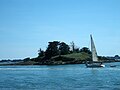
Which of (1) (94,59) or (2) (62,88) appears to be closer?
(2) (62,88)

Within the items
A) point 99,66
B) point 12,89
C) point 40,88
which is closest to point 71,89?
point 40,88

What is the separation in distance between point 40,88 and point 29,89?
217 cm

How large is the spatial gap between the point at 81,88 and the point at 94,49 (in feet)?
314

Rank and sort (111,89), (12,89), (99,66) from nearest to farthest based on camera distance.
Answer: (111,89) < (12,89) < (99,66)

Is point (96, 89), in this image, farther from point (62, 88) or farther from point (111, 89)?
point (62, 88)

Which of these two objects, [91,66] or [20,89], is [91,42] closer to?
[91,66]

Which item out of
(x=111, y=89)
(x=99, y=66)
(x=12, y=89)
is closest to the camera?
(x=111, y=89)

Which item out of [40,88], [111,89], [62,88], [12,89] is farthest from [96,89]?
[12,89]

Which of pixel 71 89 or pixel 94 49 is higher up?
pixel 94 49

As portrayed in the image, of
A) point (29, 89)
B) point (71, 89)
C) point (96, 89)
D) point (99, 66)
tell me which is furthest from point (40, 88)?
point (99, 66)

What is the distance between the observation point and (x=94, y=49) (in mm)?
147500

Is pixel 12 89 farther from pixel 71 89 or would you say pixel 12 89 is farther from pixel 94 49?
pixel 94 49

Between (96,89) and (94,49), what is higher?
(94,49)

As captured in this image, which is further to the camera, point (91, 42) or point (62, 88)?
point (91, 42)
